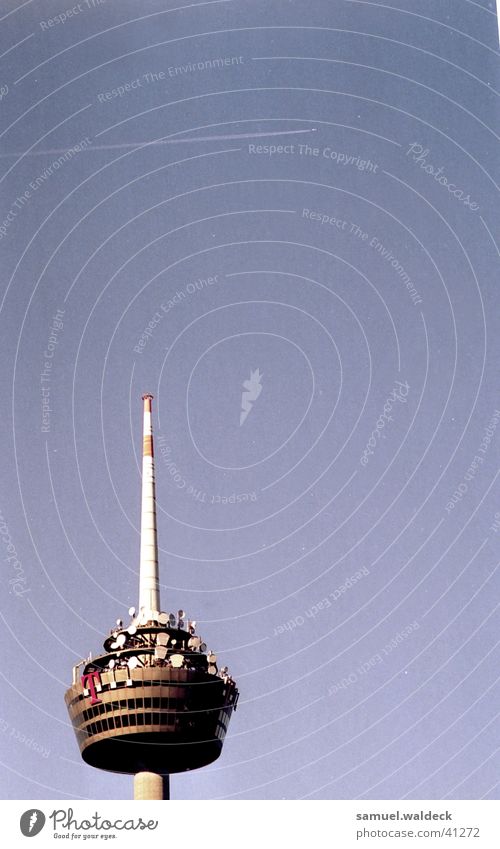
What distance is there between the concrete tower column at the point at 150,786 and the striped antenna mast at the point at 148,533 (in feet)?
77.1

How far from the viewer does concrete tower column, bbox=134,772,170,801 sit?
14150cm

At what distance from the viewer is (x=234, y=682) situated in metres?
142

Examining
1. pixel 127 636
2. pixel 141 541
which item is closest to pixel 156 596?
pixel 141 541

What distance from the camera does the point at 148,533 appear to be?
172m
